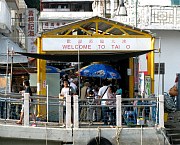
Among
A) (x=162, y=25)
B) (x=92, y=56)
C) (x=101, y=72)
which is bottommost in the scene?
(x=101, y=72)

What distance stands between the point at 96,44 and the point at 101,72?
3.47 m

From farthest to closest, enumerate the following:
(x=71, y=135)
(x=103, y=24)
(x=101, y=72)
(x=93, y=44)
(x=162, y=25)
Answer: (x=162, y=25), (x=101, y=72), (x=103, y=24), (x=93, y=44), (x=71, y=135)

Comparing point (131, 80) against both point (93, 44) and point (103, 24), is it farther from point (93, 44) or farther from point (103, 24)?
point (93, 44)

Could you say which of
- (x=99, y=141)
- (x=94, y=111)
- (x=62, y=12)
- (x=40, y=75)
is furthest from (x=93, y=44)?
(x=62, y=12)

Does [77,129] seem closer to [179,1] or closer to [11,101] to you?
[11,101]

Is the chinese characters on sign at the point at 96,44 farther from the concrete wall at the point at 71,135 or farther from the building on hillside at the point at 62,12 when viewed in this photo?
the building on hillside at the point at 62,12

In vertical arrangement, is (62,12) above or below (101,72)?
above

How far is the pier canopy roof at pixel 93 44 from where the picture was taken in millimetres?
16516

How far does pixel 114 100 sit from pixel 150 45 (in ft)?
9.81

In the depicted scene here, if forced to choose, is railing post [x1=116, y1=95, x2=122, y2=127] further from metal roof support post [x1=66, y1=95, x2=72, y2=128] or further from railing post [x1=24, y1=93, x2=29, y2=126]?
railing post [x1=24, y1=93, x2=29, y2=126]

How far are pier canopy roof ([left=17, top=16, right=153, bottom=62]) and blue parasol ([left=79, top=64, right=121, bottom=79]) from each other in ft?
9.39

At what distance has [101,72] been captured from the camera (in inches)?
789

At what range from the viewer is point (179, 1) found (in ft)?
74.2

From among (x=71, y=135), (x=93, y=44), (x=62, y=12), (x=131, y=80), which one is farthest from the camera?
(x=62, y=12)
